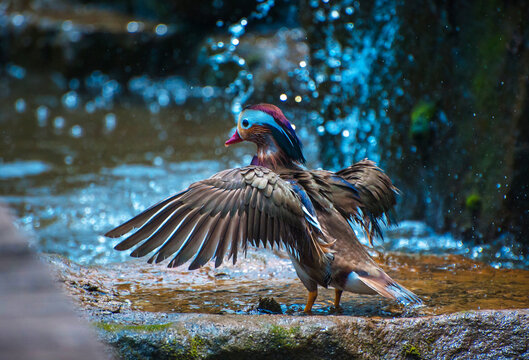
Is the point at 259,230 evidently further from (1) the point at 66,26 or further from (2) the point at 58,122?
(1) the point at 66,26

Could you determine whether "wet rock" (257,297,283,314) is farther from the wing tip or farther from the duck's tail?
the wing tip

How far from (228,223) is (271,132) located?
0.79 meters

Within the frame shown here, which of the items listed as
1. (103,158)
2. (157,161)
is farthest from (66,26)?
(157,161)

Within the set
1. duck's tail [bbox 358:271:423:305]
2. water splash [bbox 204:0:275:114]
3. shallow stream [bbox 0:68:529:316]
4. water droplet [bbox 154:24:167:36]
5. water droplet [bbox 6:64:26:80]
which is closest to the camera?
duck's tail [bbox 358:271:423:305]

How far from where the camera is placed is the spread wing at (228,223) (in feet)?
10.3

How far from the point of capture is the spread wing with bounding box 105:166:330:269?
313 cm

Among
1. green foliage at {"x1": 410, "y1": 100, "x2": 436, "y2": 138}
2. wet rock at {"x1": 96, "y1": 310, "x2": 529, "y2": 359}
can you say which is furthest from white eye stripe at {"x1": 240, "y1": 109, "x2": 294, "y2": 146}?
green foliage at {"x1": 410, "y1": 100, "x2": 436, "y2": 138}

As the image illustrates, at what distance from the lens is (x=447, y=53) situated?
571cm

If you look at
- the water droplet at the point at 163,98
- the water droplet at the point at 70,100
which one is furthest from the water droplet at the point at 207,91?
the water droplet at the point at 70,100

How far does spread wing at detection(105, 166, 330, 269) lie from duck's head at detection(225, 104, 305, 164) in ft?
1.73

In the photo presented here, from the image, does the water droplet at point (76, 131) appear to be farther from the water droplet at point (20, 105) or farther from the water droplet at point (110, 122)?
the water droplet at point (20, 105)

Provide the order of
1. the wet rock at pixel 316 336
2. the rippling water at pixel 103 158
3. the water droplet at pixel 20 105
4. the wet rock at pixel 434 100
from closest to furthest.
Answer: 1. the wet rock at pixel 316 336
2. the wet rock at pixel 434 100
3. the rippling water at pixel 103 158
4. the water droplet at pixel 20 105

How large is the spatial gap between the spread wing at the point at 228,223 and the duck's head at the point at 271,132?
1.73 feet

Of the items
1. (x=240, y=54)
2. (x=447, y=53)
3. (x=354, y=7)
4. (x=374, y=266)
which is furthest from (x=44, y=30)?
(x=374, y=266)
